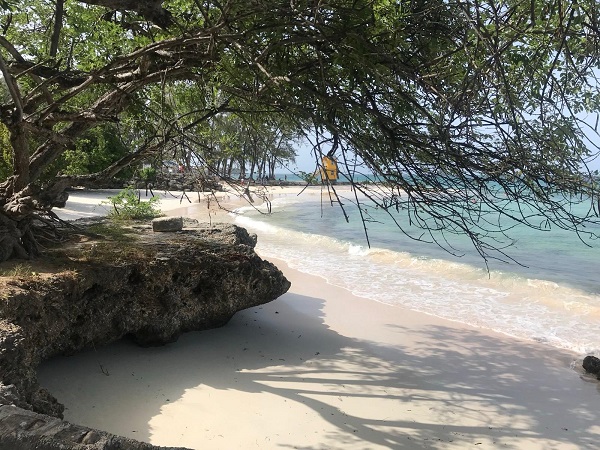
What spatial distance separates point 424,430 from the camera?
4.76 meters

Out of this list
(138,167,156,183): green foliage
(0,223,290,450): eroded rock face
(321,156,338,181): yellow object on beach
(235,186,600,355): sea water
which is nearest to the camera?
(321,156,338,181): yellow object on beach

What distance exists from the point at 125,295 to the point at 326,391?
2324 mm

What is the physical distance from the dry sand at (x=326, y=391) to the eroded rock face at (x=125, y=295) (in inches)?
13.7

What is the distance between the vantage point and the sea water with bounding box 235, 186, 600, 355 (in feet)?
29.7

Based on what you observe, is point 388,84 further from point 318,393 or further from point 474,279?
point 474,279

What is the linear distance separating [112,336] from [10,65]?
113 inches

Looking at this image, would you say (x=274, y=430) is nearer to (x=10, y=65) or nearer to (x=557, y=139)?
Answer: (x=557, y=139)

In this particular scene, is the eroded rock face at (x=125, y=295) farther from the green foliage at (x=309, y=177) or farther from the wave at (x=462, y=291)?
the wave at (x=462, y=291)

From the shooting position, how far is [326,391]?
17.6 ft

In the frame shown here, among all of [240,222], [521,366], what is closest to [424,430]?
[521,366]

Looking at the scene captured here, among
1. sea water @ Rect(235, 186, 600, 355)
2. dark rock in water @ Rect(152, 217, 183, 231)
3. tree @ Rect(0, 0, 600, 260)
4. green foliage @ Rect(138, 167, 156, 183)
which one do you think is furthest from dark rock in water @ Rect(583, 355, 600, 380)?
green foliage @ Rect(138, 167, 156, 183)

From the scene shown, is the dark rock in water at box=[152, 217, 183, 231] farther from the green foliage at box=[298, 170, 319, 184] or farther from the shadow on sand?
the green foliage at box=[298, 170, 319, 184]

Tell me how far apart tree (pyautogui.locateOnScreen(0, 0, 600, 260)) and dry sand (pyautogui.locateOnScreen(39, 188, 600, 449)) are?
183cm

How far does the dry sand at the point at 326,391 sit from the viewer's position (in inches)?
177
